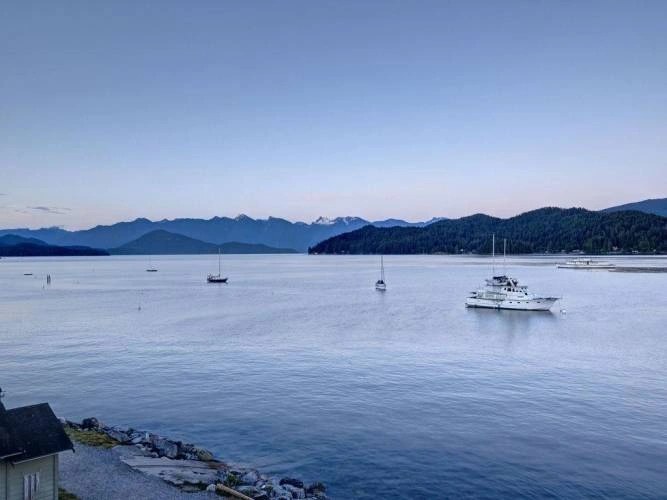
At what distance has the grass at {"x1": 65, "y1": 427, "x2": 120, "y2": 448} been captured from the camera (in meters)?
23.7

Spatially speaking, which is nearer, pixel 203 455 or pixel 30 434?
pixel 30 434

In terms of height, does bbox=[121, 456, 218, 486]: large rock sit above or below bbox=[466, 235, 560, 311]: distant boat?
below

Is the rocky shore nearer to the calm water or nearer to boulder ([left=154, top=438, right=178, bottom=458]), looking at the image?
boulder ([left=154, top=438, right=178, bottom=458])

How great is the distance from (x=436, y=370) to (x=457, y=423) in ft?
39.3

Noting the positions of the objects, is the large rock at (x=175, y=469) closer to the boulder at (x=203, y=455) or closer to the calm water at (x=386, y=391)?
the boulder at (x=203, y=455)

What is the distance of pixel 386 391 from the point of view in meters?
33.2

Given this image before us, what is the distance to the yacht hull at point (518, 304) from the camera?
77250mm

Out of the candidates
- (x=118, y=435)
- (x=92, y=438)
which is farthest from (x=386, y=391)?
(x=92, y=438)

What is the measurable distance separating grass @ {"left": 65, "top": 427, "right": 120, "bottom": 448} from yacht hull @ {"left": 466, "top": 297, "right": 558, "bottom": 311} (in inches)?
2562

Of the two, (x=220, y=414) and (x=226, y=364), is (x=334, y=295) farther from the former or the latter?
(x=220, y=414)

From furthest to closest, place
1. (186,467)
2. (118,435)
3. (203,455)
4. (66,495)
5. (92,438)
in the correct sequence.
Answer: (118,435)
(92,438)
(203,455)
(186,467)
(66,495)

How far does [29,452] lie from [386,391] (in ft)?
70.8

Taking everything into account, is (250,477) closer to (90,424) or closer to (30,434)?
(30,434)

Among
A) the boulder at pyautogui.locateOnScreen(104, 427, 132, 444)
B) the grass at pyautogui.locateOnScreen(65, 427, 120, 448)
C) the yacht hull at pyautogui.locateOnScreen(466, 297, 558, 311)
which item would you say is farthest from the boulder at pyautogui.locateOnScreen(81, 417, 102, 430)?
the yacht hull at pyautogui.locateOnScreen(466, 297, 558, 311)
